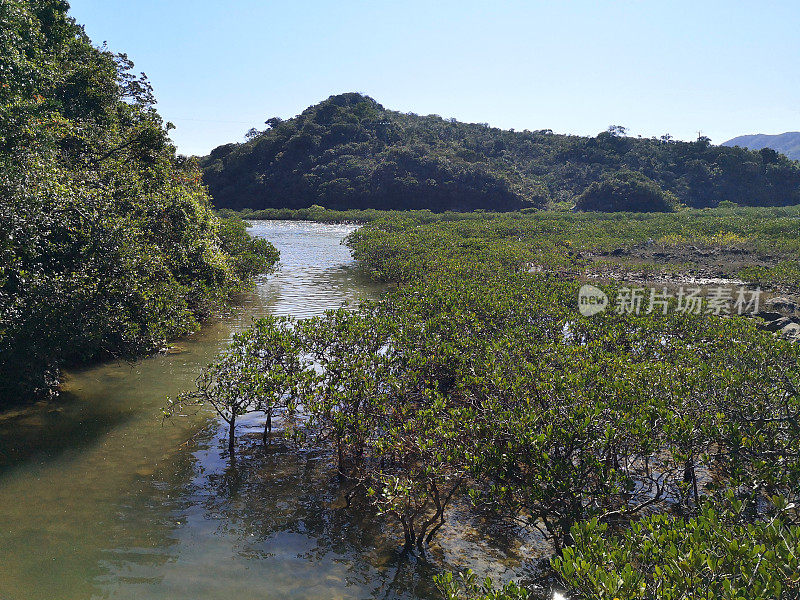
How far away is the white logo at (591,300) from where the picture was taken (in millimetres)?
13544

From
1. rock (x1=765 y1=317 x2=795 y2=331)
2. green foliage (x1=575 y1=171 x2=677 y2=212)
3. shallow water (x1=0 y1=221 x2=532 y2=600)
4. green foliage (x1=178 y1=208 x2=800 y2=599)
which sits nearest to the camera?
green foliage (x1=178 y1=208 x2=800 y2=599)

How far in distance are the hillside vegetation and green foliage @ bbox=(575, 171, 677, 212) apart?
6263 cm

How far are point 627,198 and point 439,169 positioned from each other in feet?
83.7

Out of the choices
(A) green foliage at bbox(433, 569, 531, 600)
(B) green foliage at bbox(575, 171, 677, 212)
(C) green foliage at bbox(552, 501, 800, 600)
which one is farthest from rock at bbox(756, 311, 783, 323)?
(B) green foliage at bbox(575, 171, 677, 212)

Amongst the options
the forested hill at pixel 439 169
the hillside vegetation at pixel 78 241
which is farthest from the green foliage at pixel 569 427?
the forested hill at pixel 439 169

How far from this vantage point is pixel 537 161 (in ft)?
326

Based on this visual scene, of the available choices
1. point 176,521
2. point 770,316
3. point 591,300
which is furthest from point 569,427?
point 770,316

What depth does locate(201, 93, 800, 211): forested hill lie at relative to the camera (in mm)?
77812

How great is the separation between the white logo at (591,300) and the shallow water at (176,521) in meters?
8.06

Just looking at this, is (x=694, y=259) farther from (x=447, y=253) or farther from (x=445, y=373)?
(x=445, y=373)

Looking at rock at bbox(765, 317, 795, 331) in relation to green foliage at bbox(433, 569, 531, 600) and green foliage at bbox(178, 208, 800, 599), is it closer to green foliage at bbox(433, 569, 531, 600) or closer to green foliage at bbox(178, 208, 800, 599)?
green foliage at bbox(178, 208, 800, 599)

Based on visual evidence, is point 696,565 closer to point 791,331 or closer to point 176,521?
point 176,521

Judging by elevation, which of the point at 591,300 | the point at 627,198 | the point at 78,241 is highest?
the point at 627,198

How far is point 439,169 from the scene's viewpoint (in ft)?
259
